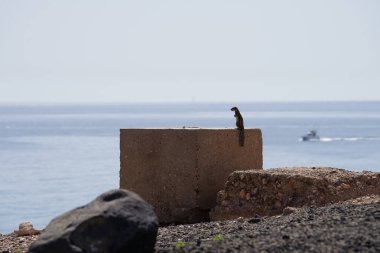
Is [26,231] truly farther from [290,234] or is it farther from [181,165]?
[290,234]

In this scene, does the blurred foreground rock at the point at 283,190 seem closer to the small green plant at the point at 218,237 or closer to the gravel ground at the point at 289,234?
the gravel ground at the point at 289,234

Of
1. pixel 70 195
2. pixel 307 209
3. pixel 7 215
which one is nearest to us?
pixel 307 209

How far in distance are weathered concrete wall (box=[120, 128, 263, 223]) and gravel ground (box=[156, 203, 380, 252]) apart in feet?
6.90

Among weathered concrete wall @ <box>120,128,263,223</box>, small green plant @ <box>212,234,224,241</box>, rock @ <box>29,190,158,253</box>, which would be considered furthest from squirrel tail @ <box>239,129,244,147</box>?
rock @ <box>29,190,158,253</box>

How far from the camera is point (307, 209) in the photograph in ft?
39.8

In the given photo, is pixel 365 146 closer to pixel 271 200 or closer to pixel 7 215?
pixel 7 215

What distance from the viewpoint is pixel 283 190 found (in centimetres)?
1377

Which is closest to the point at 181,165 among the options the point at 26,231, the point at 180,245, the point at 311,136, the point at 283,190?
the point at 283,190

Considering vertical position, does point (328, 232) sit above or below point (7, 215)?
above

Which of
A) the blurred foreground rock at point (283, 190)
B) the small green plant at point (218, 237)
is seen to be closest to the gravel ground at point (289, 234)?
the small green plant at point (218, 237)

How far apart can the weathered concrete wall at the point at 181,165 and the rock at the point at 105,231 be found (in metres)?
5.10

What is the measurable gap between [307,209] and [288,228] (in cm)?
167

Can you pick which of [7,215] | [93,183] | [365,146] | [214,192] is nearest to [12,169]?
[93,183]

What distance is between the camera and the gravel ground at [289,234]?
30.9ft
